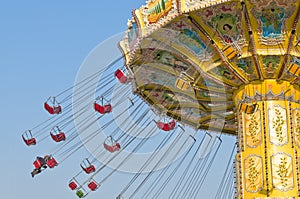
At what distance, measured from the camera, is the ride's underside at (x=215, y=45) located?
1253cm

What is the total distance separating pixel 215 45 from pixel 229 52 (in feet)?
1.13

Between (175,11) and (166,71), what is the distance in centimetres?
232

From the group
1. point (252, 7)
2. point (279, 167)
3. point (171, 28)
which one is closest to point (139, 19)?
point (171, 28)

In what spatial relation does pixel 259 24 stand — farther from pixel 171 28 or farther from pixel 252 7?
pixel 171 28

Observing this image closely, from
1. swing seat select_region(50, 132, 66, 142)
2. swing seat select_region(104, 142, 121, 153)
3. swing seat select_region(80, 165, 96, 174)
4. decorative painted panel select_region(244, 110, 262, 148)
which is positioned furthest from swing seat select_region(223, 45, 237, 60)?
swing seat select_region(50, 132, 66, 142)

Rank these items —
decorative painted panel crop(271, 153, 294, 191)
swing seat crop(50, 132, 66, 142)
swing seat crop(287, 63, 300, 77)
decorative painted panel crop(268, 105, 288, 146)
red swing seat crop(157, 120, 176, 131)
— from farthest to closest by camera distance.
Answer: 1. swing seat crop(50, 132, 66, 142)
2. red swing seat crop(157, 120, 176, 131)
3. decorative painted panel crop(268, 105, 288, 146)
4. swing seat crop(287, 63, 300, 77)
5. decorative painted panel crop(271, 153, 294, 191)

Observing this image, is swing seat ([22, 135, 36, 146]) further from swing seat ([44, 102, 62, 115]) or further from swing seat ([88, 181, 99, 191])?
swing seat ([88, 181, 99, 191])

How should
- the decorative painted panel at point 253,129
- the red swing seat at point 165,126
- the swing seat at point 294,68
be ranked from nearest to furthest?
the swing seat at point 294,68 → the decorative painted panel at point 253,129 → the red swing seat at point 165,126

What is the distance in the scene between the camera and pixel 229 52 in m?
12.9

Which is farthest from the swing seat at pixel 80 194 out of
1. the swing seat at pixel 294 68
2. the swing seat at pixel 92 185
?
the swing seat at pixel 294 68

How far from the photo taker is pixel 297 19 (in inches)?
491

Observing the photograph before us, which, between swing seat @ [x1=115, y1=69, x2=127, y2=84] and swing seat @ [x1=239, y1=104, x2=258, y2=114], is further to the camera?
swing seat @ [x1=115, y1=69, x2=127, y2=84]

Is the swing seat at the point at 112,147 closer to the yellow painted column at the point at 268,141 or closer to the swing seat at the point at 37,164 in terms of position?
the swing seat at the point at 37,164

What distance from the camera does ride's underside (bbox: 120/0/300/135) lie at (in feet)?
41.1
